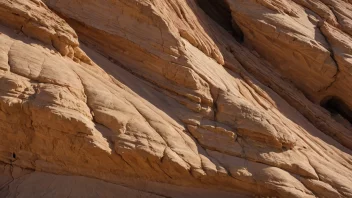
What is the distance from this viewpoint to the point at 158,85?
431 inches

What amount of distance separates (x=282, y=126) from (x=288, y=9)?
4.02 metres

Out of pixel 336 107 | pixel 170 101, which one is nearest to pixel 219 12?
pixel 336 107

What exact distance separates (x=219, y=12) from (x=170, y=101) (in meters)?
4.87

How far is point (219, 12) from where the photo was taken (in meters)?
14.5

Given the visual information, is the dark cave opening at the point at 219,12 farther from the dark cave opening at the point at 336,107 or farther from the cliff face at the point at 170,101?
the dark cave opening at the point at 336,107

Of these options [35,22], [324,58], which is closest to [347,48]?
[324,58]

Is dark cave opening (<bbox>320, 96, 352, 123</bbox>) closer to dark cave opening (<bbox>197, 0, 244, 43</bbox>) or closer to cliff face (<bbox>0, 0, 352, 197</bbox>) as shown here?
cliff face (<bbox>0, 0, 352, 197</bbox>)

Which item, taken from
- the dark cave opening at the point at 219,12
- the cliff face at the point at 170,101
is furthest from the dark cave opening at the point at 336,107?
the dark cave opening at the point at 219,12

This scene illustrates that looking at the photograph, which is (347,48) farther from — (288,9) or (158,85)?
(158,85)

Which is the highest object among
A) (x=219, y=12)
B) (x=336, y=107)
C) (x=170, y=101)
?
(x=219, y=12)

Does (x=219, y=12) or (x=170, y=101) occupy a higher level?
(x=219, y=12)

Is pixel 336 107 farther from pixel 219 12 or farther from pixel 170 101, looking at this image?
pixel 170 101

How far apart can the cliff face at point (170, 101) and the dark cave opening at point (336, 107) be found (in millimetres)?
38

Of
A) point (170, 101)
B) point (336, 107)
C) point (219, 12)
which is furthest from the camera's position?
point (219, 12)
